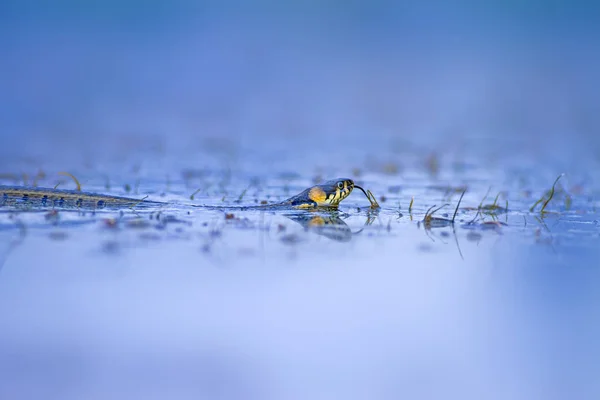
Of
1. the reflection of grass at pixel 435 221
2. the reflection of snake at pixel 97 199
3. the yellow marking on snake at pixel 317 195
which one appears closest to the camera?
the reflection of grass at pixel 435 221

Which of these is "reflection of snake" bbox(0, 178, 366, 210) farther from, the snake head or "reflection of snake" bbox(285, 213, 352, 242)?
"reflection of snake" bbox(285, 213, 352, 242)

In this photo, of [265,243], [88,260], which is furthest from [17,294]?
[265,243]

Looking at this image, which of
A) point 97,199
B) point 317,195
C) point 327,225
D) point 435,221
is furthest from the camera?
point 317,195

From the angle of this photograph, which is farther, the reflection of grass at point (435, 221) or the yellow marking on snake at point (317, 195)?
the yellow marking on snake at point (317, 195)

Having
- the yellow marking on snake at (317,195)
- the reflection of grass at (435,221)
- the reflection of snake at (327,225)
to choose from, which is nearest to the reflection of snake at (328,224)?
the reflection of snake at (327,225)

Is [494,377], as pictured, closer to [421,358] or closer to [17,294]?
[421,358]

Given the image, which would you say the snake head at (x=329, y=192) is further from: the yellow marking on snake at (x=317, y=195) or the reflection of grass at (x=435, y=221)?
the reflection of grass at (x=435, y=221)

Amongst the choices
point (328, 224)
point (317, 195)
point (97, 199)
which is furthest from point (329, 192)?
point (97, 199)

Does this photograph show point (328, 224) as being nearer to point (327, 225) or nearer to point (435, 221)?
point (327, 225)
